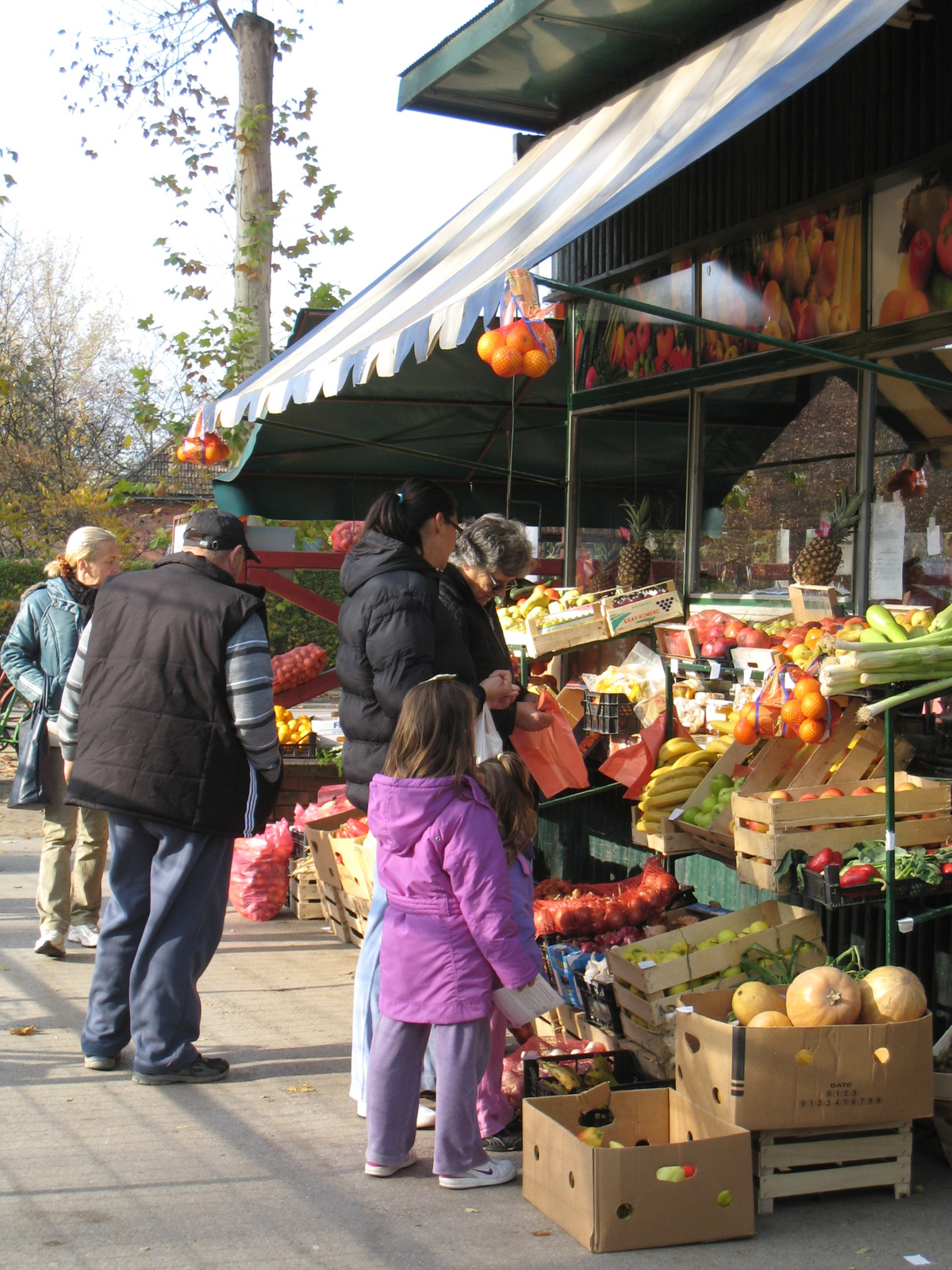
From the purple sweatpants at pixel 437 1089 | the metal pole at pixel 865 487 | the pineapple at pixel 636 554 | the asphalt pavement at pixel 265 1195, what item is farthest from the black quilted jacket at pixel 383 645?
the pineapple at pixel 636 554

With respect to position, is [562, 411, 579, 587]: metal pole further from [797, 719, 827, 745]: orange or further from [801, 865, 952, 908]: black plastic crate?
[801, 865, 952, 908]: black plastic crate

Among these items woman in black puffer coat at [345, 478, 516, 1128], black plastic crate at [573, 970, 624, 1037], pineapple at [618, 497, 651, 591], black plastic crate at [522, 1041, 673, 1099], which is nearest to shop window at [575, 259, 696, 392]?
pineapple at [618, 497, 651, 591]

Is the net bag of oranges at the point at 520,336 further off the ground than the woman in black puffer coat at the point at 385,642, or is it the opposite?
the net bag of oranges at the point at 520,336

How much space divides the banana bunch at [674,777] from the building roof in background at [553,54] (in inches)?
146

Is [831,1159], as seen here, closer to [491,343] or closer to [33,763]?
[491,343]

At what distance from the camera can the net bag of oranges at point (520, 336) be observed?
166 inches

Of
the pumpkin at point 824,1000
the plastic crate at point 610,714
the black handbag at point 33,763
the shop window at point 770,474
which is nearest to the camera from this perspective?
the pumpkin at point 824,1000

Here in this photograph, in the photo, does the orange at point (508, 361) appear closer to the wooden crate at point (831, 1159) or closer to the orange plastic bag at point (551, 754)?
the orange plastic bag at point (551, 754)

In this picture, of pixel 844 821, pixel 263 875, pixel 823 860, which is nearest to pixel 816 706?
pixel 844 821

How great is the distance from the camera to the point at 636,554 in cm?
755

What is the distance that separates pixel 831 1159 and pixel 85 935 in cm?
392

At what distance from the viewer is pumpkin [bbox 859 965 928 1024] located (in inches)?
140

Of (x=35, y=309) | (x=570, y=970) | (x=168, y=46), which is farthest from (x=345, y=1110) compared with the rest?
(x=35, y=309)

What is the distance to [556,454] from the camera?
31.3ft
